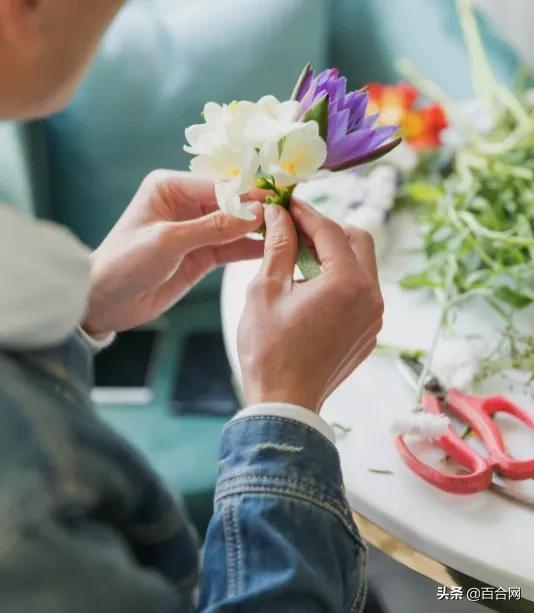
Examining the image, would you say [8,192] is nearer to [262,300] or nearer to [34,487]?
[262,300]

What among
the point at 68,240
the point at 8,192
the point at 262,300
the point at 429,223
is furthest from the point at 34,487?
the point at 8,192

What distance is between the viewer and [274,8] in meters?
1.20

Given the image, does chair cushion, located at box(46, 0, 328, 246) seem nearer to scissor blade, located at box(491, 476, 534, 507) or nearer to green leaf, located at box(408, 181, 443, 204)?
green leaf, located at box(408, 181, 443, 204)

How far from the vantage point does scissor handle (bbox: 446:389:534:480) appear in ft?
2.11

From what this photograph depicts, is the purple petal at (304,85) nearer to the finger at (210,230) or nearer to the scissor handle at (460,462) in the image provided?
the finger at (210,230)

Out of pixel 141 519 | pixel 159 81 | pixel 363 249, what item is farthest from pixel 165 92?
pixel 141 519

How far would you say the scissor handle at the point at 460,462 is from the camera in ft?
2.07

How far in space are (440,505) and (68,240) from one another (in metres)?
0.36

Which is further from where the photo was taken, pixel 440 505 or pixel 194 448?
pixel 194 448

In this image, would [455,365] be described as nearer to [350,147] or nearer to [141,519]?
[350,147]

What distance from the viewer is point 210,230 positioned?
65 cm

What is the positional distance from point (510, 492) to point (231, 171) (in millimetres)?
321

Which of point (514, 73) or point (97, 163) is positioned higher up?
point (514, 73)

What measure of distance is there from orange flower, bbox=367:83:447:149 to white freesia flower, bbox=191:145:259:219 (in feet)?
1.49
